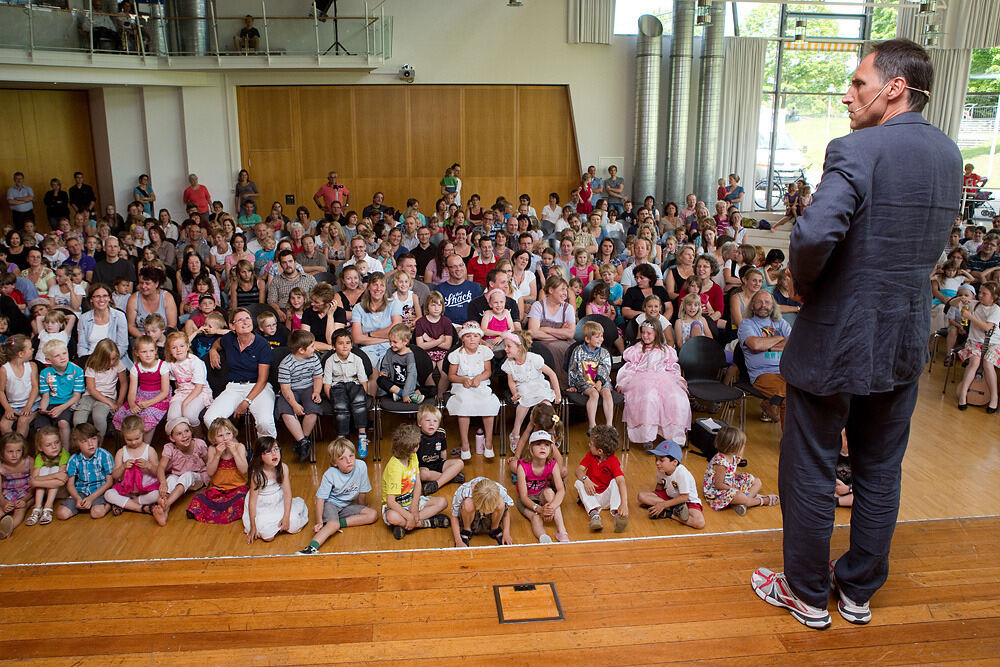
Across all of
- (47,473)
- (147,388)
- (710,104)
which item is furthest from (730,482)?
(710,104)

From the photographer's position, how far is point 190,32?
13.2 m

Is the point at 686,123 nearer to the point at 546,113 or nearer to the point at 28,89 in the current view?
the point at 546,113

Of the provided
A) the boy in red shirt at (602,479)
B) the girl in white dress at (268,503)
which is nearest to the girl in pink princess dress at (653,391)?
the boy in red shirt at (602,479)

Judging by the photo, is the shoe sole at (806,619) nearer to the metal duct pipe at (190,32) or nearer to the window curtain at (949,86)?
the metal duct pipe at (190,32)

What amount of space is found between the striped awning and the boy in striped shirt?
14.4 metres

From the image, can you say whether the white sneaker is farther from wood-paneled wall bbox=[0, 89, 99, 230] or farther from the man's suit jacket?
wood-paneled wall bbox=[0, 89, 99, 230]

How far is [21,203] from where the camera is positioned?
530 inches

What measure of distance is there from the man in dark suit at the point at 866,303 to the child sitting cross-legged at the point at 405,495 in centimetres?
264

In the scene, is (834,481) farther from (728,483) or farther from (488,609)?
(728,483)

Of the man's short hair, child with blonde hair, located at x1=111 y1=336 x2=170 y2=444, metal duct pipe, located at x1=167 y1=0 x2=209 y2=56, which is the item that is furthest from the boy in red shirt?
metal duct pipe, located at x1=167 y1=0 x2=209 y2=56

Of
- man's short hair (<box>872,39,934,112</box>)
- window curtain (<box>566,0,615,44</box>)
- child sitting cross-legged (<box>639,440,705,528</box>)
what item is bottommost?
child sitting cross-legged (<box>639,440,705,528</box>)

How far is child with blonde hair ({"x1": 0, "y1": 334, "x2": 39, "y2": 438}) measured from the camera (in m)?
5.45

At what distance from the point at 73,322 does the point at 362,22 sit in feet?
29.3

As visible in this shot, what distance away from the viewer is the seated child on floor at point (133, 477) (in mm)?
4945
